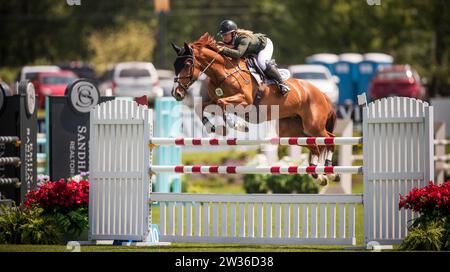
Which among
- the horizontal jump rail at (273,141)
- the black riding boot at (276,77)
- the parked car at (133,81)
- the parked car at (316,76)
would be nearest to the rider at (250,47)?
the black riding boot at (276,77)

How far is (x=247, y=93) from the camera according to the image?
1054cm

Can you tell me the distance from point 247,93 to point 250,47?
1.49ft

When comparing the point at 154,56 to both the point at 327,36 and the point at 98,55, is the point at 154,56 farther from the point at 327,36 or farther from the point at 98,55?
the point at 327,36

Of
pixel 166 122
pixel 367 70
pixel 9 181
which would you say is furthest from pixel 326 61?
pixel 9 181

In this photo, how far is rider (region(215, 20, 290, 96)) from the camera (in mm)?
10414

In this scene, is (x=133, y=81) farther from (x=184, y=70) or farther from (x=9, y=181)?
(x=184, y=70)

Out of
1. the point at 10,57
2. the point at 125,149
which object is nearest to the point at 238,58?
the point at 125,149

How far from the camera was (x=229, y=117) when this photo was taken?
33.8 ft

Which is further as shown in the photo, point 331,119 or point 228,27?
point 331,119

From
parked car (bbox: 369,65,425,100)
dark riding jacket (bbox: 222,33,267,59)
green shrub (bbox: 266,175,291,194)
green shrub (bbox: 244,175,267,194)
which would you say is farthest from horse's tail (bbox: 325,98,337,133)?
parked car (bbox: 369,65,425,100)

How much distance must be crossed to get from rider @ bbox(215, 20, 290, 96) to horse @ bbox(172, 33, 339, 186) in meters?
0.10

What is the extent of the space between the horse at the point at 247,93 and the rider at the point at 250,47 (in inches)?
3.9

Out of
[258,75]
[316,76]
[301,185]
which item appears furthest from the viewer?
[316,76]

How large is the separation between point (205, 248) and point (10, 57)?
50.8m
